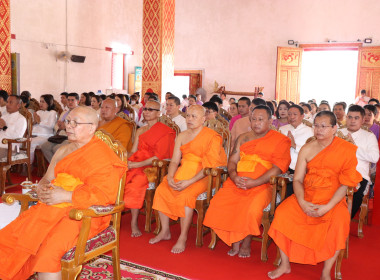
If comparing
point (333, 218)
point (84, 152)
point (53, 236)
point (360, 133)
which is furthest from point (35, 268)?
A: point (360, 133)

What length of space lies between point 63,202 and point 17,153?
3.33 metres

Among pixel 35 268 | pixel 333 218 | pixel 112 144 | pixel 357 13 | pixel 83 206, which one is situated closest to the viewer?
pixel 35 268

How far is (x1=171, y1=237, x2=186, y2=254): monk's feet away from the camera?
12.6 ft

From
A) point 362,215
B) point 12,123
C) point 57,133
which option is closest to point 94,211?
point 362,215

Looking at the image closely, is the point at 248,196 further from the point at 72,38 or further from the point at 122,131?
the point at 72,38

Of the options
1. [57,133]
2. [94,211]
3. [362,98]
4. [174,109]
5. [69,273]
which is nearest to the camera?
[69,273]

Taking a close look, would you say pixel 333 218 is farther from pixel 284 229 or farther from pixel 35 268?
pixel 35 268

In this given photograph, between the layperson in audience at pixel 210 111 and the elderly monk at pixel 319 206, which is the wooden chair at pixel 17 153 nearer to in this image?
the layperson in audience at pixel 210 111

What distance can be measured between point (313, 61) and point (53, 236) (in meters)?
13.3

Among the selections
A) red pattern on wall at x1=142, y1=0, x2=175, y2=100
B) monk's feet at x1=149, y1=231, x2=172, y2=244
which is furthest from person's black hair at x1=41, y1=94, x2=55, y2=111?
monk's feet at x1=149, y1=231, x2=172, y2=244

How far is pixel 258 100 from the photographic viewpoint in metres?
5.64

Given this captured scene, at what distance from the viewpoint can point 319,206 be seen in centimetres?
330

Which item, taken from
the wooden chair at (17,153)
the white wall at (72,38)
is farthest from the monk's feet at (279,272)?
the white wall at (72,38)

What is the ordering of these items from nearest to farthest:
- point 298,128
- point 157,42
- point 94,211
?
point 94,211
point 298,128
point 157,42
